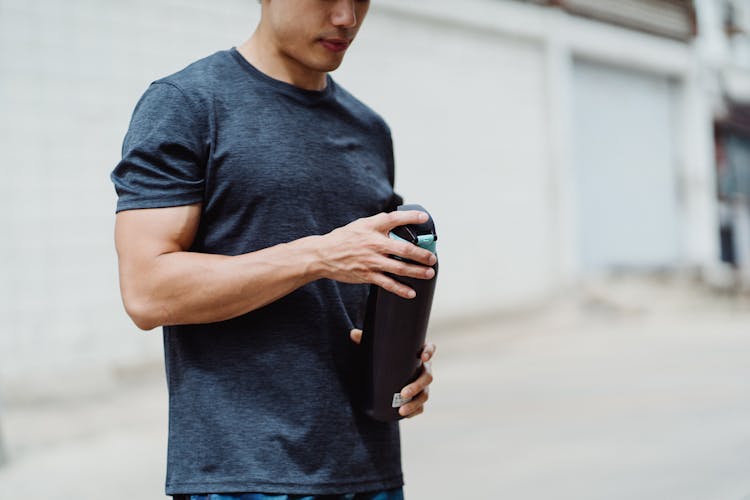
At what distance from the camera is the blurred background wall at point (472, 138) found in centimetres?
710

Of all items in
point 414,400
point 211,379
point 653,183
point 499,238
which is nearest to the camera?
point 211,379

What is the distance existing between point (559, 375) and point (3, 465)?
14.4ft

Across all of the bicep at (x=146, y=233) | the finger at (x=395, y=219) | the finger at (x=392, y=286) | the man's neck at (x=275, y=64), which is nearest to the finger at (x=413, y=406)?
the finger at (x=392, y=286)

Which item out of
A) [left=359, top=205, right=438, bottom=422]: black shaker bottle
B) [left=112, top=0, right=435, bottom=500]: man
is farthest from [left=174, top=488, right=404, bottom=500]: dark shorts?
[left=359, top=205, right=438, bottom=422]: black shaker bottle

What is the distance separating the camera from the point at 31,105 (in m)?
7.05

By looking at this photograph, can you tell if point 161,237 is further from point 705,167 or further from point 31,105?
point 705,167

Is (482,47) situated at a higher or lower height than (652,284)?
higher

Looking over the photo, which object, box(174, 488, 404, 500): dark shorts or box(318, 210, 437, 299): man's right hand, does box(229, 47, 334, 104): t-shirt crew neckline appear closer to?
box(318, 210, 437, 299): man's right hand

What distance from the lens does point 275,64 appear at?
5.21 ft

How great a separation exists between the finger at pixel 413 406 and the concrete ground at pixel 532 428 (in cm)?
264

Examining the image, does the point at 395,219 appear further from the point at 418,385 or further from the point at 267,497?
the point at 267,497

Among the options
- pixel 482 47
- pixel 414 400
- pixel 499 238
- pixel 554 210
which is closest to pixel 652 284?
pixel 554 210

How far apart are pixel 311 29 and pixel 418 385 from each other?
0.66 metres

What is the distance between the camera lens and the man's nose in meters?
1.55
